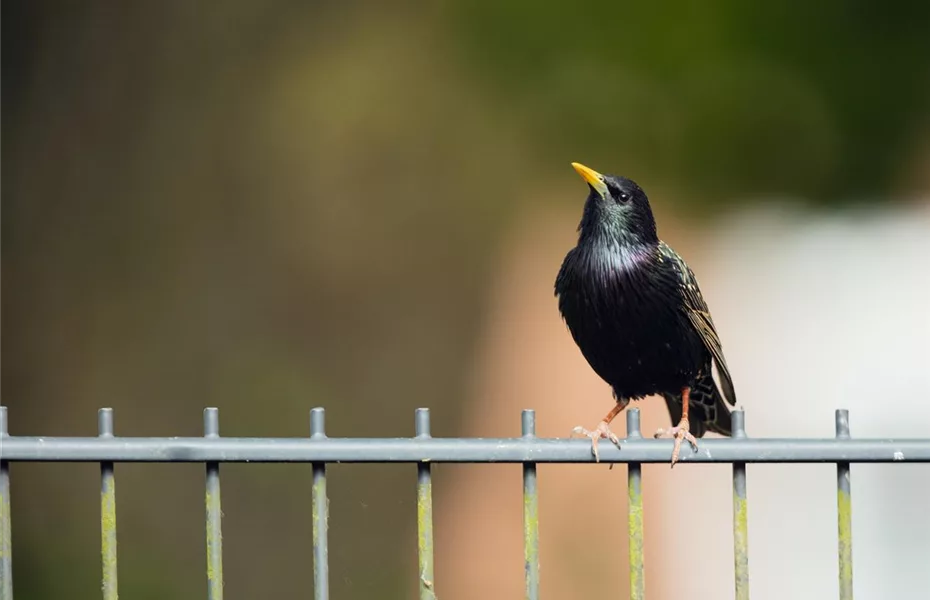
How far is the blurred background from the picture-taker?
3723 mm

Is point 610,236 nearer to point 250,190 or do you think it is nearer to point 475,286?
point 475,286

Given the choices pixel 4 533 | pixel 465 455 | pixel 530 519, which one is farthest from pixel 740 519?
pixel 4 533

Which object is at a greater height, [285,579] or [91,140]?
[91,140]

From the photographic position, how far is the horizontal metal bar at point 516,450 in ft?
6.35

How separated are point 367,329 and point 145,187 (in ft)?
2.85

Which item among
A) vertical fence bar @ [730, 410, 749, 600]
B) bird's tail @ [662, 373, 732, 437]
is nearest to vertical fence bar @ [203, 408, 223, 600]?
vertical fence bar @ [730, 410, 749, 600]

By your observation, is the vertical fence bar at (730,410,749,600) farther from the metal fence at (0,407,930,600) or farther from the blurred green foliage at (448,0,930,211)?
the blurred green foliage at (448,0,930,211)

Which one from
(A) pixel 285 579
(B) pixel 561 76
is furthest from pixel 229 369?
(B) pixel 561 76

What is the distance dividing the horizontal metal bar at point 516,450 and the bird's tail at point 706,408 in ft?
3.06

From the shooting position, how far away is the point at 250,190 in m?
3.88

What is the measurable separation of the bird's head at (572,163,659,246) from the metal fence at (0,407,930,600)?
0.80 metres

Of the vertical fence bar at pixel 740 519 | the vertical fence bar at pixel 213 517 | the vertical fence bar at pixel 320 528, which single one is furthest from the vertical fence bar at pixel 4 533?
the vertical fence bar at pixel 740 519

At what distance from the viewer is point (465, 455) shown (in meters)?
1.93

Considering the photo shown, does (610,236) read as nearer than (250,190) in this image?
Yes
